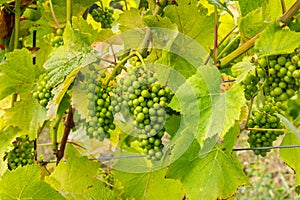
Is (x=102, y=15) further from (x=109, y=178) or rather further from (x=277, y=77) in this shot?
(x=277, y=77)

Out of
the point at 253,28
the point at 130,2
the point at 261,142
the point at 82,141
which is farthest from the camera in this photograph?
the point at 130,2

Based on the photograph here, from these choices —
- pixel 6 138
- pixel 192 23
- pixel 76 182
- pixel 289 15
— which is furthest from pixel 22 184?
pixel 289 15

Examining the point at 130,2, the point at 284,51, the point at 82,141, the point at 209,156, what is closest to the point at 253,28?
the point at 284,51

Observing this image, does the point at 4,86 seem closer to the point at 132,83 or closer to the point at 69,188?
the point at 69,188

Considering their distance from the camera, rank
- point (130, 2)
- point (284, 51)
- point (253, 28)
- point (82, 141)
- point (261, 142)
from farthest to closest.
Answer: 1. point (130, 2)
2. point (82, 141)
3. point (261, 142)
4. point (253, 28)
5. point (284, 51)

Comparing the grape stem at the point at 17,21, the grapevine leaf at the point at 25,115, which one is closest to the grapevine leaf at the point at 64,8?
the grape stem at the point at 17,21

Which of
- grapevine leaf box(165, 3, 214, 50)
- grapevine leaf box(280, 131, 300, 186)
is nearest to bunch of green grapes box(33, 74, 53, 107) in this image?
grapevine leaf box(165, 3, 214, 50)

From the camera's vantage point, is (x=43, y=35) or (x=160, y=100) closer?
(x=160, y=100)

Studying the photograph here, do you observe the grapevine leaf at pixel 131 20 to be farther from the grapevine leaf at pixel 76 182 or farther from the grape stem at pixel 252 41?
the grapevine leaf at pixel 76 182
